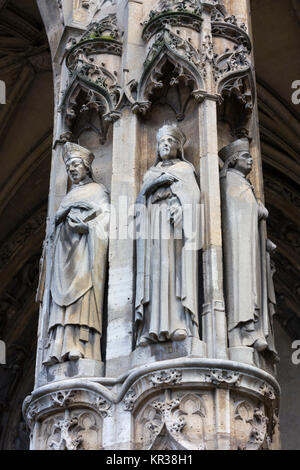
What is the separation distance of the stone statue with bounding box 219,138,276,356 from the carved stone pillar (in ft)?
0.08

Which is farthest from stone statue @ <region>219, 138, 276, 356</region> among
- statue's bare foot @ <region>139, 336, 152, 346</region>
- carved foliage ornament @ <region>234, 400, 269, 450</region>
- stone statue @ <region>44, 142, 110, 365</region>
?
stone statue @ <region>44, 142, 110, 365</region>

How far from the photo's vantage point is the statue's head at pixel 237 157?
25.8 ft

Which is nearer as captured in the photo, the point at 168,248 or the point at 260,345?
the point at 260,345

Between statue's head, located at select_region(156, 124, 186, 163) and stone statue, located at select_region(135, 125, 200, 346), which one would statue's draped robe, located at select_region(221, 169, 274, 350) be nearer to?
stone statue, located at select_region(135, 125, 200, 346)

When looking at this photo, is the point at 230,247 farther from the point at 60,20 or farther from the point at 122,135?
the point at 60,20

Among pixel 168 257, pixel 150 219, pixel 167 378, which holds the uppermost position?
pixel 150 219

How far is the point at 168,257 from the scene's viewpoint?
281 inches

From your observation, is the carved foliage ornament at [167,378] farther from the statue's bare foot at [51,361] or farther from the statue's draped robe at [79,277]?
the statue's bare foot at [51,361]

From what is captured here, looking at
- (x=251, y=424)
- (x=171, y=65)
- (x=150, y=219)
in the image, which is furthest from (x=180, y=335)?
(x=171, y=65)

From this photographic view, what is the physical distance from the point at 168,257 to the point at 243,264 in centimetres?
55

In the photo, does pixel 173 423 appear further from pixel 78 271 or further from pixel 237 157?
pixel 237 157

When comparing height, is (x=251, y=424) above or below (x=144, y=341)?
below

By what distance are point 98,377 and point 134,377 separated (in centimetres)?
35
